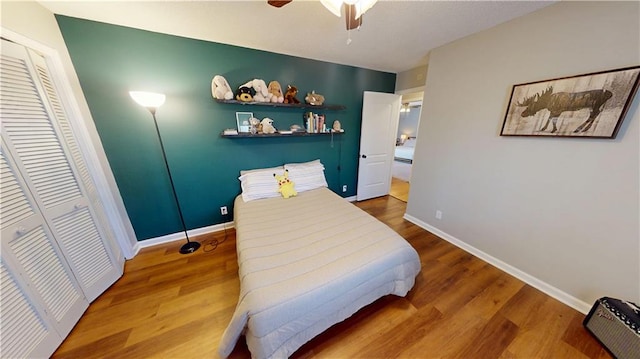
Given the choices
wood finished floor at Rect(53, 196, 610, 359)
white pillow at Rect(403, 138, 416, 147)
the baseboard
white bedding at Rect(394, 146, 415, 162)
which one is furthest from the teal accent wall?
white pillow at Rect(403, 138, 416, 147)

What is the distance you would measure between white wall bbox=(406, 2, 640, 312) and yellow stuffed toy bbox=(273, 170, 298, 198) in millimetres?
1899

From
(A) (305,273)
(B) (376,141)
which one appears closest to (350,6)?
(A) (305,273)

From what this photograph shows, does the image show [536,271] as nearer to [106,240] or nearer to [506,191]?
[506,191]

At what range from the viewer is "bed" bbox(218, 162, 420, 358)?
1057mm

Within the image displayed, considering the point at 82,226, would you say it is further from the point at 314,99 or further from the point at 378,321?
the point at 314,99

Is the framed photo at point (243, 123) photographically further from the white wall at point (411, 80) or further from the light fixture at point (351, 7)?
the white wall at point (411, 80)

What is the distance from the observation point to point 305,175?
2695 mm

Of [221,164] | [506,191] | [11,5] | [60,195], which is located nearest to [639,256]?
[506,191]

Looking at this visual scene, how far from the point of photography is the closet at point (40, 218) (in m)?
1.09

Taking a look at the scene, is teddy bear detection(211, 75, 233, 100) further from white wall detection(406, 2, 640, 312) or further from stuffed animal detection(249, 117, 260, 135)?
white wall detection(406, 2, 640, 312)

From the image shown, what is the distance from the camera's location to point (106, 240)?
1.76 meters

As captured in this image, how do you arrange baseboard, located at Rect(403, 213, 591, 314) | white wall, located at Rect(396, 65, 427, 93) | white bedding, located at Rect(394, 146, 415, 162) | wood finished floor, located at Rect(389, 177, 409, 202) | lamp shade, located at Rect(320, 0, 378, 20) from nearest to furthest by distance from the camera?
lamp shade, located at Rect(320, 0, 378, 20) < baseboard, located at Rect(403, 213, 591, 314) < white wall, located at Rect(396, 65, 427, 93) < wood finished floor, located at Rect(389, 177, 409, 202) < white bedding, located at Rect(394, 146, 415, 162)

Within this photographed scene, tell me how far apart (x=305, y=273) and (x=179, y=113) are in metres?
2.22

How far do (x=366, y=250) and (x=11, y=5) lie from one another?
2953mm
